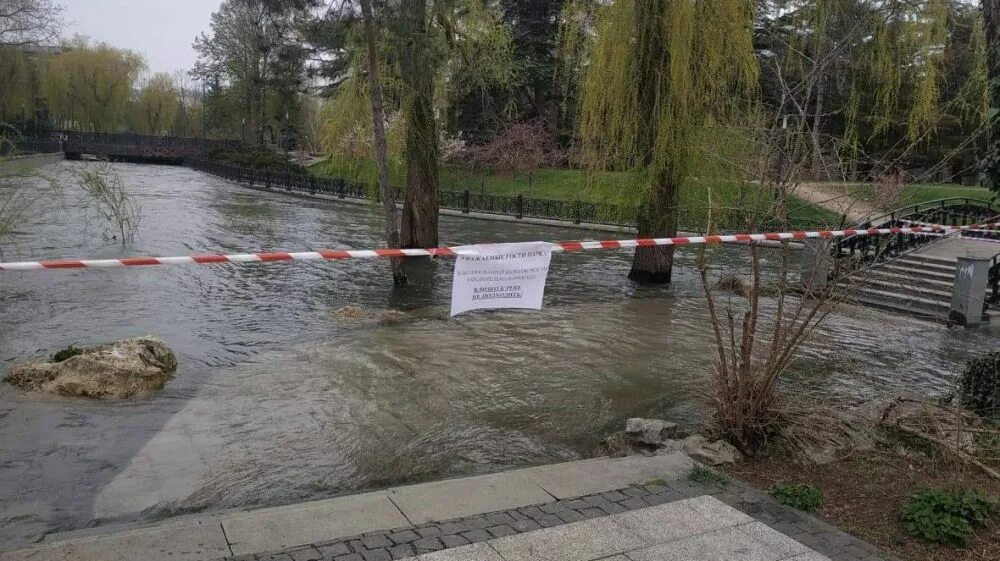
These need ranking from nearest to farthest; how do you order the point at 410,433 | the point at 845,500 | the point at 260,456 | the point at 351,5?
the point at 845,500 → the point at 260,456 → the point at 410,433 → the point at 351,5

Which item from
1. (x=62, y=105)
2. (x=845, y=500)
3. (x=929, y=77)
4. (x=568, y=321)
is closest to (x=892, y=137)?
(x=929, y=77)

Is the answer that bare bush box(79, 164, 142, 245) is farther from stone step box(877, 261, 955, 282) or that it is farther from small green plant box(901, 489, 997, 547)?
stone step box(877, 261, 955, 282)

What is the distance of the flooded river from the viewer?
5852 mm

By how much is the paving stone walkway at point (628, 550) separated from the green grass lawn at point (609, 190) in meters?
2.35

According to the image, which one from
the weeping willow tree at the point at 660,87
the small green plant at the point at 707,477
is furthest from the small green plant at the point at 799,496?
the weeping willow tree at the point at 660,87

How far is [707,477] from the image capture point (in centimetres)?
533

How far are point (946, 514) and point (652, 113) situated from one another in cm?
1144

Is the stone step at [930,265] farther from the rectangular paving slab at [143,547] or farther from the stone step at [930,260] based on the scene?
the rectangular paving slab at [143,547]

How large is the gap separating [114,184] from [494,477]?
18.0m

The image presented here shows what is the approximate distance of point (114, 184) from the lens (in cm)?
1947

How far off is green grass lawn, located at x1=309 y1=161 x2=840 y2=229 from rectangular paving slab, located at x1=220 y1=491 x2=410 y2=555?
356 cm

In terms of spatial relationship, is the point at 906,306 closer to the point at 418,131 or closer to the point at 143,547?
the point at 418,131

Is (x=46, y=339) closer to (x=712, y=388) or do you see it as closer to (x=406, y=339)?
(x=406, y=339)

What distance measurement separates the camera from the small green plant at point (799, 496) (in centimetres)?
488
